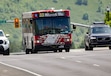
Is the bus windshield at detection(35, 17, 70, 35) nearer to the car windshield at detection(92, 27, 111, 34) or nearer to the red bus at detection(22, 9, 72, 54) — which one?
the red bus at detection(22, 9, 72, 54)

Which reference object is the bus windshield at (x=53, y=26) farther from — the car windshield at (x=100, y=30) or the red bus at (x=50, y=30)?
the car windshield at (x=100, y=30)

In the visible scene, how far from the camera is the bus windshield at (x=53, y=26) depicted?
142 ft

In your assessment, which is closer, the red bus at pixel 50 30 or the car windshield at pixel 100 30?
the red bus at pixel 50 30

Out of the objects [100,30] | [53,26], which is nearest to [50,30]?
[53,26]

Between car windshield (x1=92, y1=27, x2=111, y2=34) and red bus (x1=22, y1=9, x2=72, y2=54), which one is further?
car windshield (x1=92, y1=27, x2=111, y2=34)

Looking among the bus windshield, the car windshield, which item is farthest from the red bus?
the car windshield

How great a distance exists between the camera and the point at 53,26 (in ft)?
143

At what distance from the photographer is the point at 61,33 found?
143 feet

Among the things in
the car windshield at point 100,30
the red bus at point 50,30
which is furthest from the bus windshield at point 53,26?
the car windshield at point 100,30

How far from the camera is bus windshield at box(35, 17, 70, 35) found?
1709 inches

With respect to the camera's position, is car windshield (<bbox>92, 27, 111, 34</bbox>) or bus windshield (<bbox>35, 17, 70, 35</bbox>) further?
car windshield (<bbox>92, 27, 111, 34</bbox>)

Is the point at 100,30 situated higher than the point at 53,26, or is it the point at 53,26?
the point at 53,26

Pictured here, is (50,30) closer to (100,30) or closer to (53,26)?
(53,26)

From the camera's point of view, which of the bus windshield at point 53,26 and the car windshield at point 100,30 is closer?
the bus windshield at point 53,26
